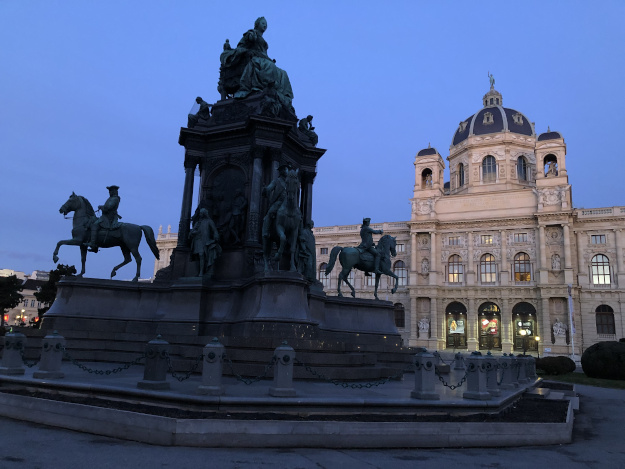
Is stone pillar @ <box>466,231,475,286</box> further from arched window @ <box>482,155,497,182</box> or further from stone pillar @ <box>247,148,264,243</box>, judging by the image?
stone pillar @ <box>247,148,264,243</box>

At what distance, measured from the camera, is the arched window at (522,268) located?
66375mm

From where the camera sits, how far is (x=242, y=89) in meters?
17.1

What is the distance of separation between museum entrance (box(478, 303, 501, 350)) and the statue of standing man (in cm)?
6020

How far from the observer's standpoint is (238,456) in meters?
6.09

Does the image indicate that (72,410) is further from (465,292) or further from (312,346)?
(465,292)

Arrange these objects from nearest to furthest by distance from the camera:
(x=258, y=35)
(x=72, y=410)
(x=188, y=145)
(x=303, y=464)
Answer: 1. (x=303, y=464)
2. (x=72, y=410)
3. (x=188, y=145)
4. (x=258, y=35)

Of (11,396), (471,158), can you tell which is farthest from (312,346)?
(471,158)

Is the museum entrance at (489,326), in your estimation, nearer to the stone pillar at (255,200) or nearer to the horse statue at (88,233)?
the stone pillar at (255,200)

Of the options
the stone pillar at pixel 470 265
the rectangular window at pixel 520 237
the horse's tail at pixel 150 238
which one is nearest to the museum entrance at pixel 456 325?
the stone pillar at pixel 470 265

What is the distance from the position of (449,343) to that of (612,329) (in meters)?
20.7

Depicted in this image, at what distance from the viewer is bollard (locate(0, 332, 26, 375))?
972 cm

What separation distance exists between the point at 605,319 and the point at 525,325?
32.5 ft

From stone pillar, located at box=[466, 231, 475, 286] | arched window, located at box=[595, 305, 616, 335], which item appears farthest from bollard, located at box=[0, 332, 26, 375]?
arched window, located at box=[595, 305, 616, 335]

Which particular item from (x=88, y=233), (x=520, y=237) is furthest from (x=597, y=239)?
(x=88, y=233)
